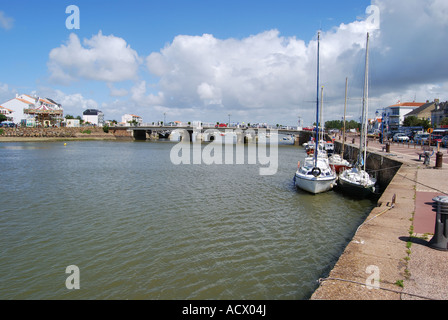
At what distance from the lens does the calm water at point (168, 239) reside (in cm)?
1025

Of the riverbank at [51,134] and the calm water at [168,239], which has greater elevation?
the riverbank at [51,134]

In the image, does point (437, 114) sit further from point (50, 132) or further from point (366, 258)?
point (50, 132)

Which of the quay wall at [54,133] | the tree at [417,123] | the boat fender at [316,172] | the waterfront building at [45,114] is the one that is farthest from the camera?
the waterfront building at [45,114]

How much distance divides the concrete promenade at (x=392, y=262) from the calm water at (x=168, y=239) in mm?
1939

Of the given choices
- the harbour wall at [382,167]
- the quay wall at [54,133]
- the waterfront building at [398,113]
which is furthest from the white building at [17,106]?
the waterfront building at [398,113]

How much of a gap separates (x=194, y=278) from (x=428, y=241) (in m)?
8.23

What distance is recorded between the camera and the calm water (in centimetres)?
1025

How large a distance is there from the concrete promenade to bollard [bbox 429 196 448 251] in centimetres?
21

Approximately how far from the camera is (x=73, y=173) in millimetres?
33562

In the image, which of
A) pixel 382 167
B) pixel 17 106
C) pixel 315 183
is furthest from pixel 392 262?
pixel 17 106

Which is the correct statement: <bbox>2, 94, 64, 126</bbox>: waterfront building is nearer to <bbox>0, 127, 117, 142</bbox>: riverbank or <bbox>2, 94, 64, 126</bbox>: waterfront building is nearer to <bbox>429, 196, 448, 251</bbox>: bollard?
<bbox>0, 127, 117, 142</bbox>: riverbank

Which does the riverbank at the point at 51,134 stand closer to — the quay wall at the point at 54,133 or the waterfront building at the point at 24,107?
the quay wall at the point at 54,133

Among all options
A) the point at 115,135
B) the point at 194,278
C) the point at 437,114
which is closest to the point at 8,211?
the point at 194,278

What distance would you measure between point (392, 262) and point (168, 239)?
374 inches
